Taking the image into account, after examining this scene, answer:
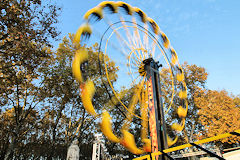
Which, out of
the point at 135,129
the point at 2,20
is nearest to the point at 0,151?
the point at 135,129

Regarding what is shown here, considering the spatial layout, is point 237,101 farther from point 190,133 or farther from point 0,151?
point 0,151

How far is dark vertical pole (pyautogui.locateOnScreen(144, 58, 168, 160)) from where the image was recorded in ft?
18.5

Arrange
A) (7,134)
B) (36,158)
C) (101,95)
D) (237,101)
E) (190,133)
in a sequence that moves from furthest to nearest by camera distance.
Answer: (237,101), (36,158), (7,134), (190,133), (101,95)

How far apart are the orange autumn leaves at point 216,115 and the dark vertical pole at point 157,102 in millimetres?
10666

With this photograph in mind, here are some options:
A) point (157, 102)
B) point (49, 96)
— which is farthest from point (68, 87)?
point (157, 102)

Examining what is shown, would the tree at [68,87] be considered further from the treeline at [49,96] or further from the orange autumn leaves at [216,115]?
the orange autumn leaves at [216,115]

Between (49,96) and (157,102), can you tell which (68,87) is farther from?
(157,102)

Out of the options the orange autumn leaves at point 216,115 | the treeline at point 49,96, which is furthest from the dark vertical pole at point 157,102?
the orange autumn leaves at point 216,115

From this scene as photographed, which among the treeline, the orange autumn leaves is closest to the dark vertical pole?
the treeline

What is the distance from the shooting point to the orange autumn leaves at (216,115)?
563 inches

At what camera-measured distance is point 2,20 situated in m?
6.82

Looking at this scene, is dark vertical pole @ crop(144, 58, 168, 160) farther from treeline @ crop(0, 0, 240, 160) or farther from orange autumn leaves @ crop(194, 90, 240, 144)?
orange autumn leaves @ crop(194, 90, 240, 144)

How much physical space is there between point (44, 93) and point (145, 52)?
10168 mm

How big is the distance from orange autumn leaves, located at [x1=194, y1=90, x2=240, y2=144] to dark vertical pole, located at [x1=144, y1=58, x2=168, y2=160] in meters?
10.7
